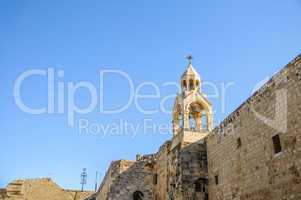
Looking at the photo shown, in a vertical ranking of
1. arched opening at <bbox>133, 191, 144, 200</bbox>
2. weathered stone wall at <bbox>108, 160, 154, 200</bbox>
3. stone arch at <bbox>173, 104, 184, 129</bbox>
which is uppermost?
stone arch at <bbox>173, 104, 184, 129</bbox>

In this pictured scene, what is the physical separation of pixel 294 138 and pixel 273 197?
2234 millimetres

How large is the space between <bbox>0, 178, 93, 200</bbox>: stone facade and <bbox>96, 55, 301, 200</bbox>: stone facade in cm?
740

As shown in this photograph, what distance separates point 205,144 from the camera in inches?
667

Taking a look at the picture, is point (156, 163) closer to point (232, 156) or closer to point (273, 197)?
point (232, 156)

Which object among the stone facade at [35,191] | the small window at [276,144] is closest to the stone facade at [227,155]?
the small window at [276,144]

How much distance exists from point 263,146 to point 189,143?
5553mm

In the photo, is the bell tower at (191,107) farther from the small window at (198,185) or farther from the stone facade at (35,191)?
the stone facade at (35,191)

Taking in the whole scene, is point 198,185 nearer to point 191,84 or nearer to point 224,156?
point 224,156

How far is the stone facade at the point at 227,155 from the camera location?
10406 millimetres

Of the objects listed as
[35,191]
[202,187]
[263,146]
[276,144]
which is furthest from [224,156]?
[35,191]

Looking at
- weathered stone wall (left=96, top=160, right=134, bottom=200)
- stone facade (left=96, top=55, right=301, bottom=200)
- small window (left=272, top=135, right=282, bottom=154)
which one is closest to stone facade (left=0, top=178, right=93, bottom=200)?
stone facade (left=96, top=55, right=301, bottom=200)

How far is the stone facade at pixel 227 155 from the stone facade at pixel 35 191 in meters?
7.40

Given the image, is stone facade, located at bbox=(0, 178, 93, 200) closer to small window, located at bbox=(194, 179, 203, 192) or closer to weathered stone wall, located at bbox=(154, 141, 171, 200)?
weathered stone wall, located at bbox=(154, 141, 171, 200)

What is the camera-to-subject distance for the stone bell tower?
615 inches
